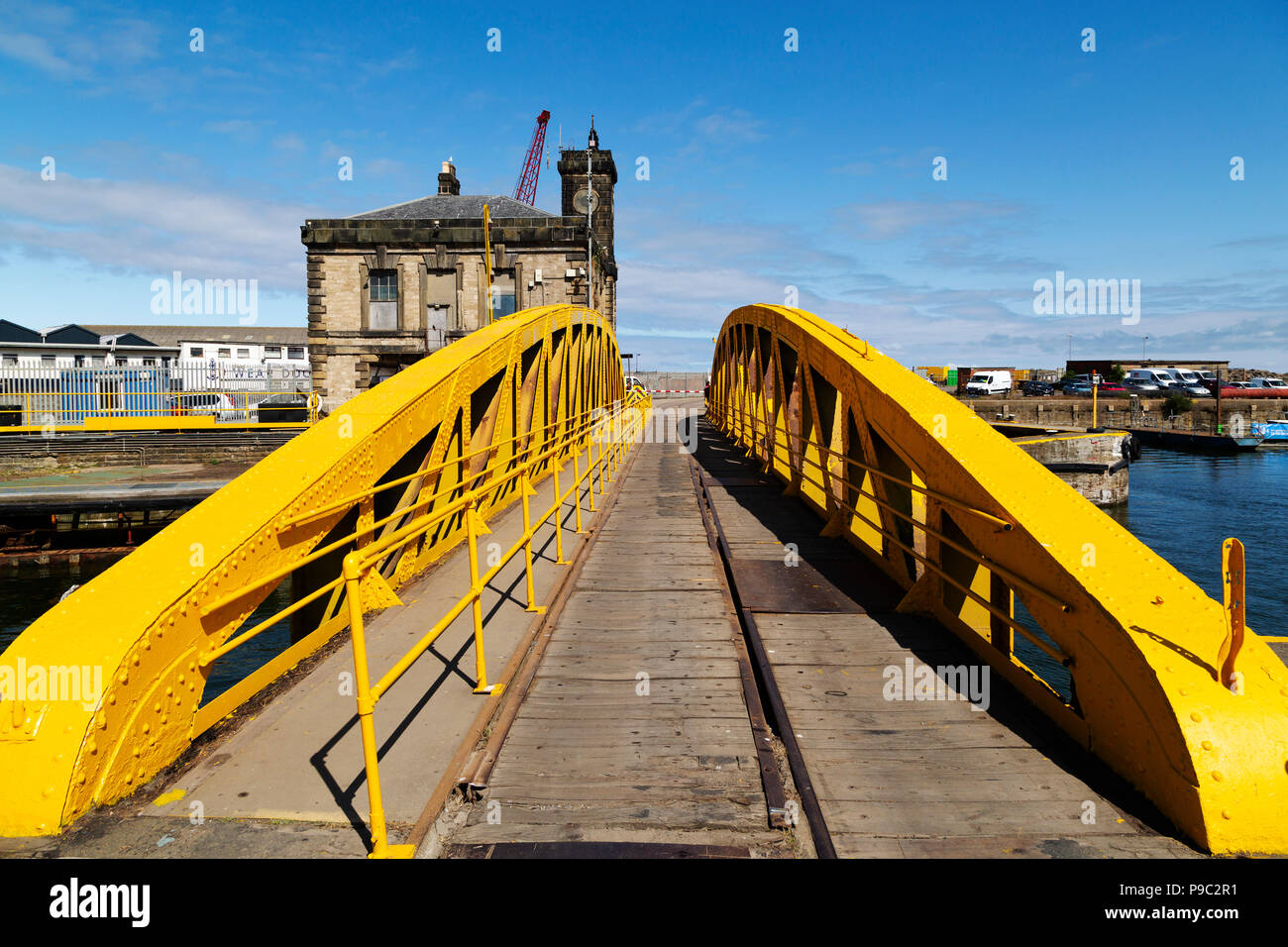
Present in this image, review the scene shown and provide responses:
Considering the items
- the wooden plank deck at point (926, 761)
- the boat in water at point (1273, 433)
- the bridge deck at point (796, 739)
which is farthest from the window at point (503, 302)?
the boat in water at point (1273, 433)

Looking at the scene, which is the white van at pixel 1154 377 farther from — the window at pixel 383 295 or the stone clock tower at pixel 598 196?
the window at pixel 383 295

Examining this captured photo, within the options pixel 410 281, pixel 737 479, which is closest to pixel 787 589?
pixel 737 479

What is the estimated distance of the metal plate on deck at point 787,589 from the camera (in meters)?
6.17

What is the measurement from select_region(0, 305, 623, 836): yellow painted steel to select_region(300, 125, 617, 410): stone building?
25.1 meters

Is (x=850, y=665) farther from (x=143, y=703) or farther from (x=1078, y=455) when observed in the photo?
(x=1078, y=455)

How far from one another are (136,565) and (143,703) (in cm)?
72

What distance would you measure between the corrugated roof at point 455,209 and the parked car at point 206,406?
1020 cm

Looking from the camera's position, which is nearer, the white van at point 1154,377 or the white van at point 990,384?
the white van at point 1154,377

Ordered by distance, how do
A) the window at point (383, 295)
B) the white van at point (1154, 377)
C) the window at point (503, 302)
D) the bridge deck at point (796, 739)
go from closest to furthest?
the bridge deck at point (796, 739), the window at point (503, 302), the window at point (383, 295), the white van at point (1154, 377)

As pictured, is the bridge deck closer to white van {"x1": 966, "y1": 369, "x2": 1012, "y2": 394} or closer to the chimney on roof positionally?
the chimney on roof

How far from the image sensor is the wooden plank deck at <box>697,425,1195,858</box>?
10.2 feet

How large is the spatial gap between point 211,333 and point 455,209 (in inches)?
2257
